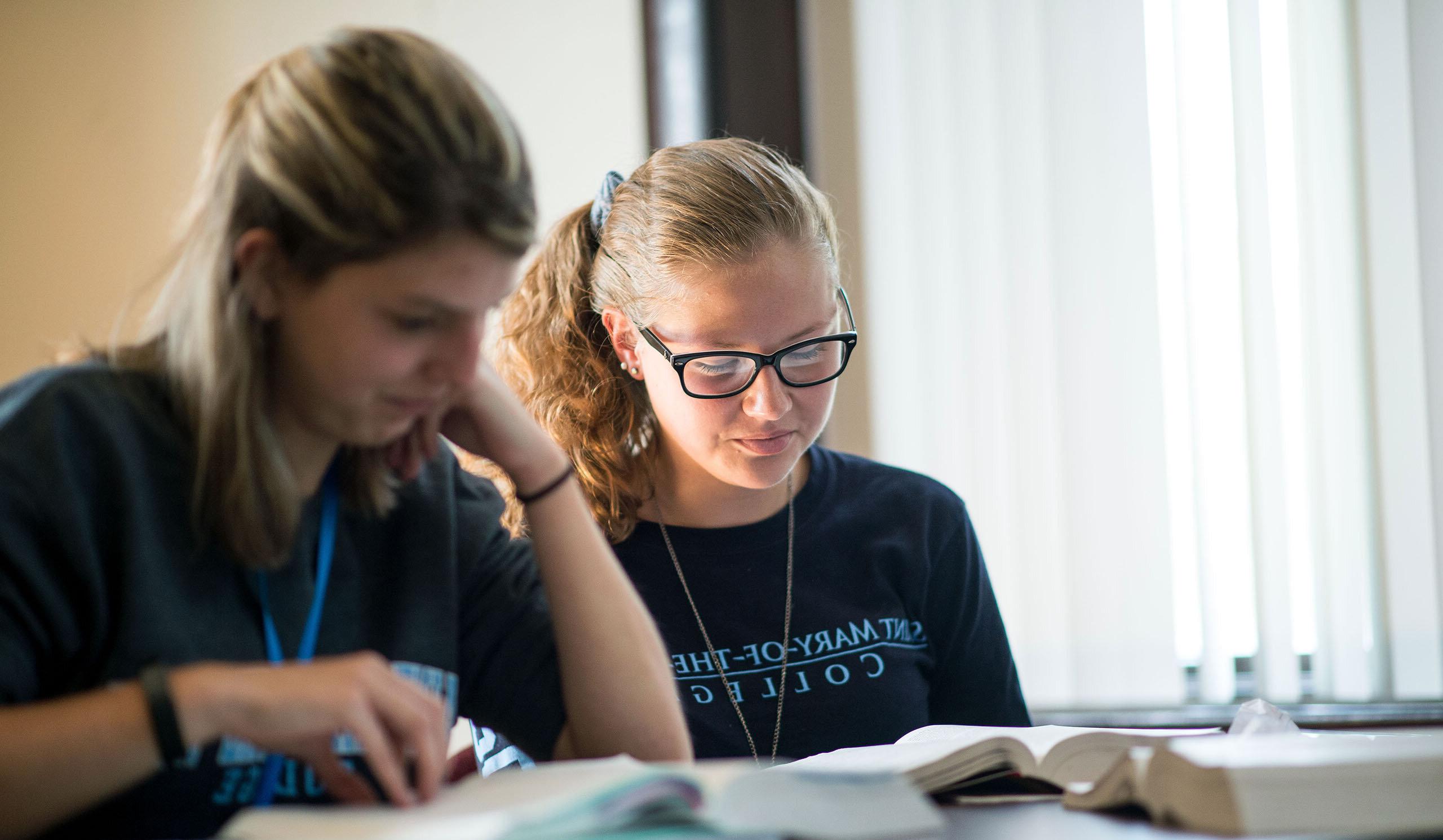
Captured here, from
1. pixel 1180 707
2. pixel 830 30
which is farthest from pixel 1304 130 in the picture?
pixel 1180 707

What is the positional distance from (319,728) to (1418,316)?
219 cm

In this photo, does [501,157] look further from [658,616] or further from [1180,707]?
[1180,707]

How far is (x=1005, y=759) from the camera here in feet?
3.06

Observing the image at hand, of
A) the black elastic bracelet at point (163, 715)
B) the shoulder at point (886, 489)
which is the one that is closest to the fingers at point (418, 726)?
the black elastic bracelet at point (163, 715)

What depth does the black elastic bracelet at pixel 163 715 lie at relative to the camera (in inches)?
27.1

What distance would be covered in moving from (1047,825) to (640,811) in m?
0.32

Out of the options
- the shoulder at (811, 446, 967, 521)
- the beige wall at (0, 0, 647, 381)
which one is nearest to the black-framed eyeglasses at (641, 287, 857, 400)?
the shoulder at (811, 446, 967, 521)

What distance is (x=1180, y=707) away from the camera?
88.0 inches

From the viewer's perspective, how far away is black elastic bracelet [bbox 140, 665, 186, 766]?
69 centimetres

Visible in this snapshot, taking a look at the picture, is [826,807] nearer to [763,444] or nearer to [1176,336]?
[763,444]

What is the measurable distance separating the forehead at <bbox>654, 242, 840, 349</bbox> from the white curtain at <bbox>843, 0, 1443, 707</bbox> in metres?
1.07

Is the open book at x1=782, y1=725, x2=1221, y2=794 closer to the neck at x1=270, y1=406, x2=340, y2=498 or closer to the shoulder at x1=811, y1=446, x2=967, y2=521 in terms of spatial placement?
the neck at x1=270, y1=406, x2=340, y2=498

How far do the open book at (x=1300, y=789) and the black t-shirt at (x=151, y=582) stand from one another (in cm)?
59

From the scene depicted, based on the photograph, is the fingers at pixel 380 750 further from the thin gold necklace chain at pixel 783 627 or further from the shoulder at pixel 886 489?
the shoulder at pixel 886 489
